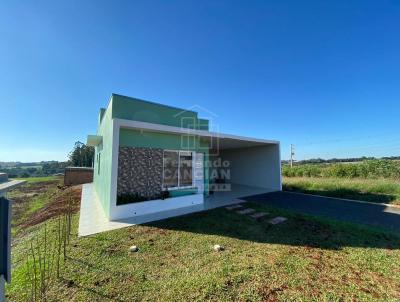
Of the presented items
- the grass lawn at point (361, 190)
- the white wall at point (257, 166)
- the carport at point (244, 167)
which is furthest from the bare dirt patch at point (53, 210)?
the grass lawn at point (361, 190)

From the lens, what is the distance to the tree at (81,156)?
3338 centimetres

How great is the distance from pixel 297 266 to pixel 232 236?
1.97 m

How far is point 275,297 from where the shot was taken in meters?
3.03

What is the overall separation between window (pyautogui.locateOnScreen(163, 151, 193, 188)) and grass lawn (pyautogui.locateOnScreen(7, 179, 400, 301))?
2684 millimetres

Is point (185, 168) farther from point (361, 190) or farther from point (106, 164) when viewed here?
point (361, 190)

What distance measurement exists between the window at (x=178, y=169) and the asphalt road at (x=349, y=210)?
15.3 ft

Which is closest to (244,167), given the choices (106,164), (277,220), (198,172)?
(198,172)

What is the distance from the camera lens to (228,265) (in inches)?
156

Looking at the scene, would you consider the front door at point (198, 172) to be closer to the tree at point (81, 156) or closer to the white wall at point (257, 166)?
the white wall at point (257, 166)

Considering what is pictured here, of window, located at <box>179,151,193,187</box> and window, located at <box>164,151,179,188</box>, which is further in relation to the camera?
window, located at <box>179,151,193,187</box>

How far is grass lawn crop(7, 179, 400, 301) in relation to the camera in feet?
10.3

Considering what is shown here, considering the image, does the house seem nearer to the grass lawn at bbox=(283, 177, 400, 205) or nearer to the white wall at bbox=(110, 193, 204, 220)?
the white wall at bbox=(110, 193, 204, 220)

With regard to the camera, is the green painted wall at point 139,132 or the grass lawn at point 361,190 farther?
the grass lawn at point 361,190

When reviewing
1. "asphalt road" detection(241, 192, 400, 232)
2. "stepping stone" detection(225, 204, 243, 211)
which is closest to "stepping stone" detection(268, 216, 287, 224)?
"asphalt road" detection(241, 192, 400, 232)
